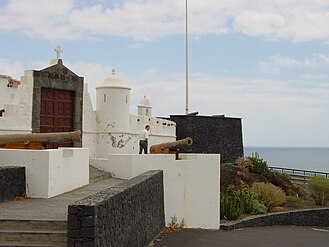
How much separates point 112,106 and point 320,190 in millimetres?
10930

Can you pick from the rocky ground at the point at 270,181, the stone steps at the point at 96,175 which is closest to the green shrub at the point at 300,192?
the rocky ground at the point at 270,181

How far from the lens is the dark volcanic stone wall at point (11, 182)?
10969 mm

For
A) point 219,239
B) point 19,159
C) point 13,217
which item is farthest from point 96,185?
point 13,217

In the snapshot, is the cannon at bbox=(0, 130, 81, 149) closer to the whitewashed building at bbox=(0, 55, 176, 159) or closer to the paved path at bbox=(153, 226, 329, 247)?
the paved path at bbox=(153, 226, 329, 247)

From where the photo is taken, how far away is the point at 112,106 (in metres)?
22.0

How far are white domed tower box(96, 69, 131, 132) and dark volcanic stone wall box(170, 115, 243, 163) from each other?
7.39m

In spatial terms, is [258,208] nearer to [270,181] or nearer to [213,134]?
[270,181]

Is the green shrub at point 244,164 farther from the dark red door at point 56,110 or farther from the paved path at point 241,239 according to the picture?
the paved path at point 241,239

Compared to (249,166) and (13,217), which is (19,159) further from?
(249,166)

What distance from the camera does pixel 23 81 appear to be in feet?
60.7

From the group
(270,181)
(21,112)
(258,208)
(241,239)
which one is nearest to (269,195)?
(258,208)

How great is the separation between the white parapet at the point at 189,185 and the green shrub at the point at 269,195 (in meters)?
6.69

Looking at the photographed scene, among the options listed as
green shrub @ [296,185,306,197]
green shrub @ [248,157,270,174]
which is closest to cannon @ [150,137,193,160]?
green shrub @ [296,185,306,197]

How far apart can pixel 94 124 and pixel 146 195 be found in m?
11.0
